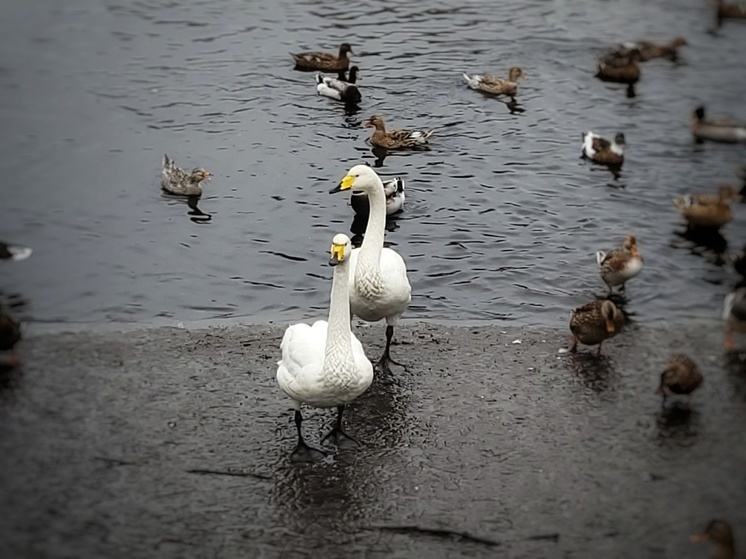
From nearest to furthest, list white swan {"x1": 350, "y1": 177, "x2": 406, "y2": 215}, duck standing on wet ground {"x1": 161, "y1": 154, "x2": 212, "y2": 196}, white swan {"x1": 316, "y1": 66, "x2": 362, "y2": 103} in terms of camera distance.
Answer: white swan {"x1": 350, "y1": 177, "x2": 406, "y2": 215} → duck standing on wet ground {"x1": 161, "y1": 154, "x2": 212, "y2": 196} → white swan {"x1": 316, "y1": 66, "x2": 362, "y2": 103}

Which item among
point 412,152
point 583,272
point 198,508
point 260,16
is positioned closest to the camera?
point 198,508

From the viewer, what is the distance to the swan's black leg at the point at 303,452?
8.22 meters

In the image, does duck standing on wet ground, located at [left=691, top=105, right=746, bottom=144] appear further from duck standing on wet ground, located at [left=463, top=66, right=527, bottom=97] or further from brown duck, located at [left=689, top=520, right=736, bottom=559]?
duck standing on wet ground, located at [left=463, top=66, right=527, bottom=97]

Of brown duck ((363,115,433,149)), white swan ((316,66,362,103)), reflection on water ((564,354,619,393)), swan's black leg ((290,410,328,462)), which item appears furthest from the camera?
white swan ((316,66,362,103))

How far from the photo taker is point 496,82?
16484 mm

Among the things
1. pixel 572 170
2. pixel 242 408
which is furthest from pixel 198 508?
pixel 572 170

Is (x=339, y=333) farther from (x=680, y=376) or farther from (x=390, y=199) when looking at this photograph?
(x=390, y=199)

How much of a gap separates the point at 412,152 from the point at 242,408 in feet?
23.9

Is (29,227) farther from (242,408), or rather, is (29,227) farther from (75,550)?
(75,550)

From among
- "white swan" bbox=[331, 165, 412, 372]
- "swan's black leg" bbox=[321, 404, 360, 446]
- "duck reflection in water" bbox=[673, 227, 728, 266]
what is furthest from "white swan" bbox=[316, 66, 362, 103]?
"duck reflection in water" bbox=[673, 227, 728, 266]

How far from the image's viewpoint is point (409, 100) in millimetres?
16594

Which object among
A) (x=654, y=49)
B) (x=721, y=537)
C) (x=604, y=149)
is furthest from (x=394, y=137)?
(x=721, y=537)

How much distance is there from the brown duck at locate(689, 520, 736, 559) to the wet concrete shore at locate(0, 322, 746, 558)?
79mm

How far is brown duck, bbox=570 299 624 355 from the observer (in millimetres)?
9539
